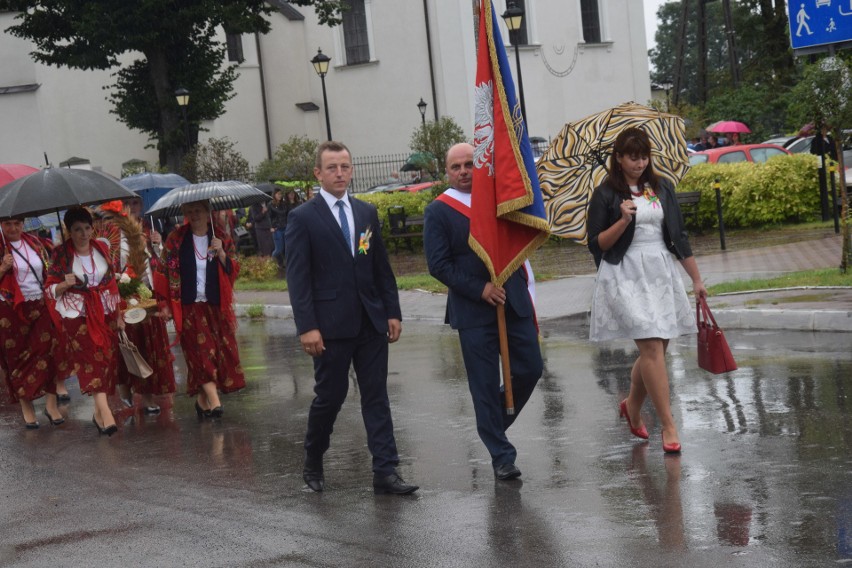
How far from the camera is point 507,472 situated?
7.00m

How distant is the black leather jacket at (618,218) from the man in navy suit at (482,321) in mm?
565

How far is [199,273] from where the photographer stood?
10.3 meters

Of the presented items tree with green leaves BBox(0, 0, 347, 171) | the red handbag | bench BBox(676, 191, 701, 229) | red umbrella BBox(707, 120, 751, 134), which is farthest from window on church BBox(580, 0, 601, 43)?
the red handbag

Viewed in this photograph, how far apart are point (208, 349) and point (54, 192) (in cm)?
173

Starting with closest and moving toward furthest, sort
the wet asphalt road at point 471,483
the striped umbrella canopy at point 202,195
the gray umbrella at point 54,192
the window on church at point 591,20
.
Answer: the wet asphalt road at point 471,483 → the gray umbrella at point 54,192 → the striped umbrella canopy at point 202,195 → the window on church at point 591,20

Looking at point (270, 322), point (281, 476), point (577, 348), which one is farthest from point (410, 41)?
point (281, 476)

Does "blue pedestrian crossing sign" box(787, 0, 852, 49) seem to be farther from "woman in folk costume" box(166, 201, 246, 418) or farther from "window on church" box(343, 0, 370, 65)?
"window on church" box(343, 0, 370, 65)

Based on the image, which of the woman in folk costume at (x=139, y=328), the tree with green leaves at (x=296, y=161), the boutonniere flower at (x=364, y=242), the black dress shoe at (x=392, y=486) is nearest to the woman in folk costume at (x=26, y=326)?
the woman in folk costume at (x=139, y=328)

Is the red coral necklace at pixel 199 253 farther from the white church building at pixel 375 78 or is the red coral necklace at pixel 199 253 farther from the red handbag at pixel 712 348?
the white church building at pixel 375 78

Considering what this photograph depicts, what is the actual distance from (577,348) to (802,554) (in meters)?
7.05

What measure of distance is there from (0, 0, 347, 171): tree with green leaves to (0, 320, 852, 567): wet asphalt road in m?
23.6

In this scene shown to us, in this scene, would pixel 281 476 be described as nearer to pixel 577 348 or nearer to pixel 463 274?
pixel 463 274

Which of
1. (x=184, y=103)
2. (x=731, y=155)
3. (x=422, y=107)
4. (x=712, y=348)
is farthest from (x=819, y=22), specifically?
(x=422, y=107)

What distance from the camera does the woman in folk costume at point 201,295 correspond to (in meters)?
10.3
